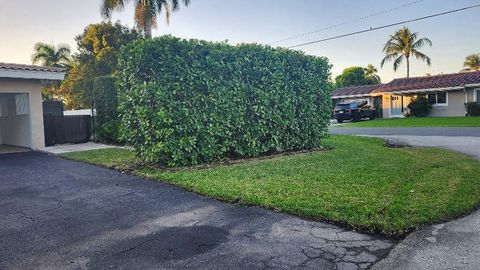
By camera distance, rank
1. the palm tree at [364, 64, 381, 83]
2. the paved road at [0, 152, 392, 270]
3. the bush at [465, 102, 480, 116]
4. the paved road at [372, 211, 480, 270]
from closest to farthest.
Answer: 1. the paved road at [372, 211, 480, 270]
2. the paved road at [0, 152, 392, 270]
3. the bush at [465, 102, 480, 116]
4. the palm tree at [364, 64, 381, 83]

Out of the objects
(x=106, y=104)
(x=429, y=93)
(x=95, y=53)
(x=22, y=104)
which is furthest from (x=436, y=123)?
(x=95, y=53)

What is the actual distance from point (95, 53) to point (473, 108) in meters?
32.7

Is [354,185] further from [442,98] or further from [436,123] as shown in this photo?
[442,98]

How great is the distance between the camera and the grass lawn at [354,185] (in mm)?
4234

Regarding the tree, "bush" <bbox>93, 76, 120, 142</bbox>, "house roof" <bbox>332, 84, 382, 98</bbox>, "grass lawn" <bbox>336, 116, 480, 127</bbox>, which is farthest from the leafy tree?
the tree

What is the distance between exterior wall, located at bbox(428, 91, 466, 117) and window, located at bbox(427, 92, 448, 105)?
1.01ft

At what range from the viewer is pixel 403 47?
39000 mm

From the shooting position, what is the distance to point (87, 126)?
16.0 metres

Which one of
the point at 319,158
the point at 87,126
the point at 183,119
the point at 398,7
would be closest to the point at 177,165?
the point at 183,119

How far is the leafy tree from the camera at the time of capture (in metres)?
28.2

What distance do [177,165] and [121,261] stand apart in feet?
16.0

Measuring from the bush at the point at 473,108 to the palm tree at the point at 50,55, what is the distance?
38.8m

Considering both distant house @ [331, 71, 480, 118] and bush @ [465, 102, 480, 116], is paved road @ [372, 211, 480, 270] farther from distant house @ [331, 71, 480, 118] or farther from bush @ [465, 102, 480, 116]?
distant house @ [331, 71, 480, 118]

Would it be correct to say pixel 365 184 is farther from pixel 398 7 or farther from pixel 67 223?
pixel 398 7
